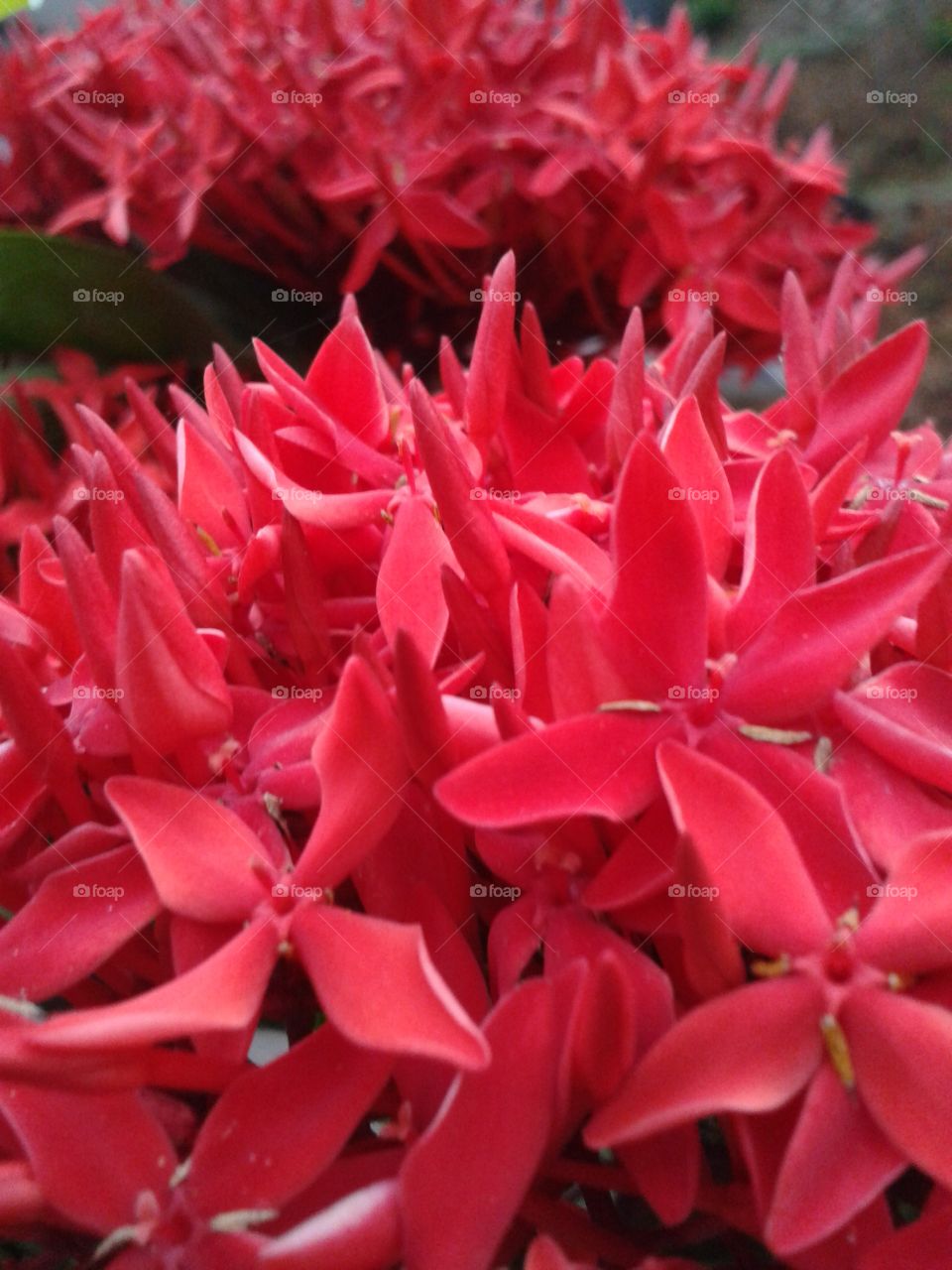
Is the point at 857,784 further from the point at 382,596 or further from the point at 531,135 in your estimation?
the point at 531,135

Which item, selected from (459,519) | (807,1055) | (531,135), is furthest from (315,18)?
(807,1055)

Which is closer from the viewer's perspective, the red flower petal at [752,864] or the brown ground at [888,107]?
the red flower petal at [752,864]

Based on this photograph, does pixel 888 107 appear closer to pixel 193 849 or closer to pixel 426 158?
pixel 426 158

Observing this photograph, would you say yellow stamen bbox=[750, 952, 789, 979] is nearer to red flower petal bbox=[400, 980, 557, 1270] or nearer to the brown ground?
red flower petal bbox=[400, 980, 557, 1270]

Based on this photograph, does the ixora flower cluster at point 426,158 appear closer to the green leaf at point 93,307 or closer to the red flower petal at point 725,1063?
the green leaf at point 93,307

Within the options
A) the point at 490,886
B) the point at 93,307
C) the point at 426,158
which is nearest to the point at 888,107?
the point at 426,158

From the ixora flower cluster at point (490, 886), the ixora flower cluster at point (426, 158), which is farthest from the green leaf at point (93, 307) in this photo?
the ixora flower cluster at point (490, 886)
